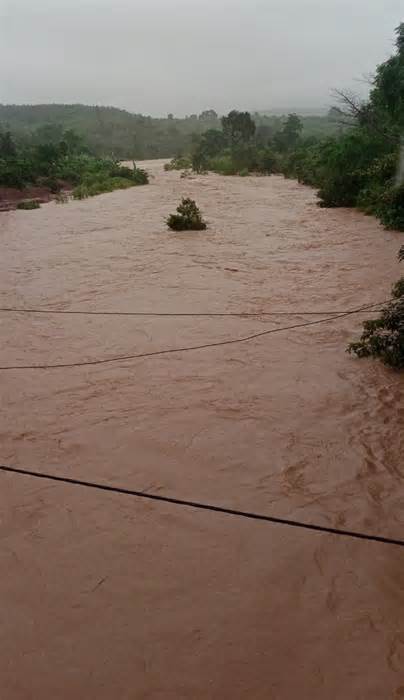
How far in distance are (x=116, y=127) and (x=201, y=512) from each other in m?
67.4

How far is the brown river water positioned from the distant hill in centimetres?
3864

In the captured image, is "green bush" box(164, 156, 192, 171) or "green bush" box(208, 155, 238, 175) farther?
"green bush" box(164, 156, 192, 171)

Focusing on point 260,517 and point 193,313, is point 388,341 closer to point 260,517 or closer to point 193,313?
point 193,313

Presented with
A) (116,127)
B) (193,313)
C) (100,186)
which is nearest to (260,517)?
(193,313)

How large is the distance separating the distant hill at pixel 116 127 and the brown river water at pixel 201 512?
38.6 metres

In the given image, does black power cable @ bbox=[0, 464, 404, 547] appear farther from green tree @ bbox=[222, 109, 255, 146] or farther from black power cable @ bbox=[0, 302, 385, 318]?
green tree @ bbox=[222, 109, 255, 146]

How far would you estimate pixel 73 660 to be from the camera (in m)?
2.17

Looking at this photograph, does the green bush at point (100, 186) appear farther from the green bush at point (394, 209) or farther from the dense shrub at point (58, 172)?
the green bush at point (394, 209)

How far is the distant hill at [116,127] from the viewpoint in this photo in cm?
4709

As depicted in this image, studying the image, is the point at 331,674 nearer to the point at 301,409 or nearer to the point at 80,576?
the point at 80,576

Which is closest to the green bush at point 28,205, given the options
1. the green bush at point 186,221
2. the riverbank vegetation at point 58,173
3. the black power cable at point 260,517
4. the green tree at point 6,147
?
the riverbank vegetation at point 58,173

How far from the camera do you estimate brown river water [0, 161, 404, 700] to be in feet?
7.07

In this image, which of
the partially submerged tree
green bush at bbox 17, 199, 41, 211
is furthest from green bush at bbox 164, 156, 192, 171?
the partially submerged tree

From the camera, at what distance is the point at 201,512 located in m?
3.03
